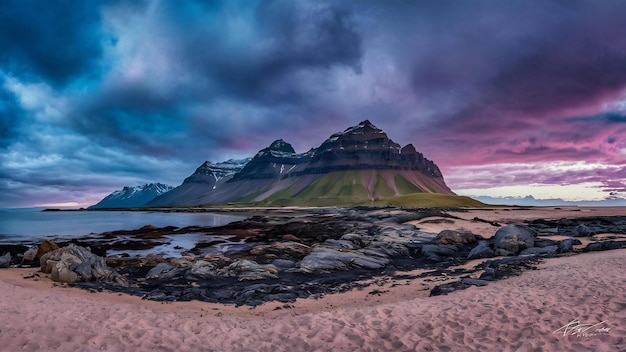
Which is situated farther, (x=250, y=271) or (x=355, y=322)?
(x=250, y=271)

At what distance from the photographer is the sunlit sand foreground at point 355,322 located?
10.4 m

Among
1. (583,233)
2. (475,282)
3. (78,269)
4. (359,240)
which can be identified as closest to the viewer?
(475,282)

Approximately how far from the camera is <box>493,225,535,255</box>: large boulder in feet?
96.8

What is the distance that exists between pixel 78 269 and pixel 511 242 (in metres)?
34.6

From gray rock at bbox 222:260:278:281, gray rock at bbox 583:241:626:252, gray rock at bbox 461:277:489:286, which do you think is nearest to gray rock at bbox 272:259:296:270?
gray rock at bbox 222:260:278:281

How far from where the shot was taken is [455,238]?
1481 inches

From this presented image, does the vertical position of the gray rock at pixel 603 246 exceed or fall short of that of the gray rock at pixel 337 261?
it exceeds it

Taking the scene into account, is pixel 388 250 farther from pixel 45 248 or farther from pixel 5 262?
pixel 5 262

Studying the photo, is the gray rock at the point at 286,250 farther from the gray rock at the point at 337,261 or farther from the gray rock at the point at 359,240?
the gray rock at the point at 359,240

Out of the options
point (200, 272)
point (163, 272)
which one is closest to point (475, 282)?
point (200, 272)

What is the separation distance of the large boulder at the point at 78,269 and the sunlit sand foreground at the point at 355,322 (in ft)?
14.8

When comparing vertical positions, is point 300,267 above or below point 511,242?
below

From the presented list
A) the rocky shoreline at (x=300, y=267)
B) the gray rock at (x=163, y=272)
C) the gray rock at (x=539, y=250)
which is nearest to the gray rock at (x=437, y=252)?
the rocky shoreline at (x=300, y=267)

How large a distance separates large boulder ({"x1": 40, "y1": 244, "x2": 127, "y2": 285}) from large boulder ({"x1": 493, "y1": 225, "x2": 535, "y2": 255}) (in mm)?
30632
